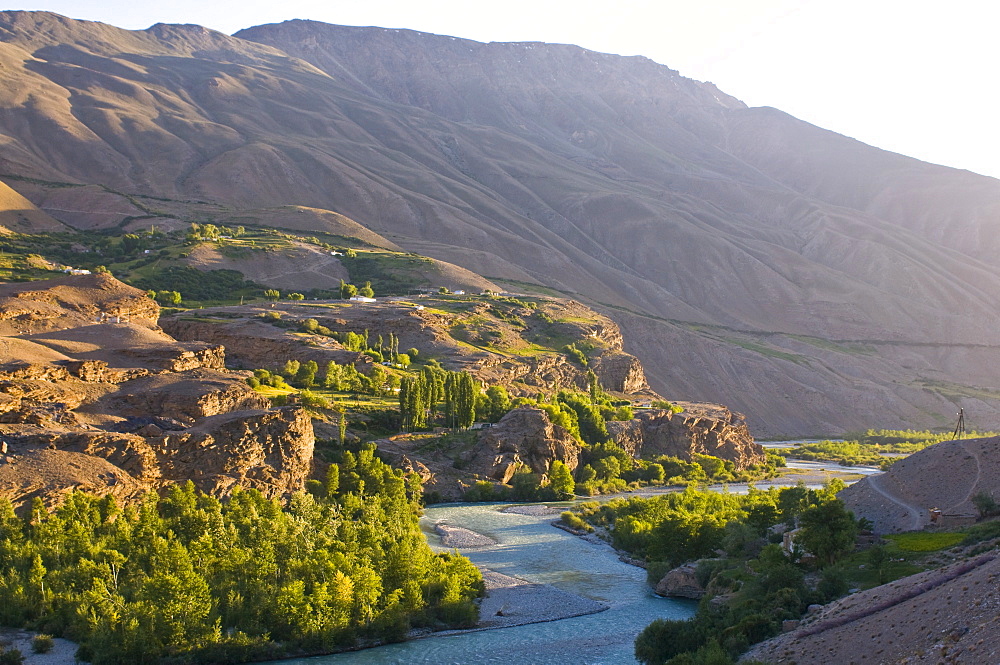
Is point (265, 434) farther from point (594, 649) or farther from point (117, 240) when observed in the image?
point (117, 240)

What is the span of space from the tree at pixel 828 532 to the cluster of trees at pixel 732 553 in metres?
0.05

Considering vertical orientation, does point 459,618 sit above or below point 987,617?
below

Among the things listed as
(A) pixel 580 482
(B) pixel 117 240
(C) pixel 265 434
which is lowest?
(A) pixel 580 482

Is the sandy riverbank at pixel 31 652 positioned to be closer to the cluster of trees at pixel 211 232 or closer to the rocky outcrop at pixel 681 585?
the rocky outcrop at pixel 681 585

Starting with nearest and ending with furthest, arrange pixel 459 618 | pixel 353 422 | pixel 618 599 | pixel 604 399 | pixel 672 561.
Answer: pixel 459 618, pixel 618 599, pixel 672 561, pixel 353 422, pixel 604 399

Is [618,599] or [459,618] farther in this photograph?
[618,599]

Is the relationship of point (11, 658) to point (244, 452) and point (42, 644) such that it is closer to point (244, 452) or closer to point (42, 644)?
point (42, 644)

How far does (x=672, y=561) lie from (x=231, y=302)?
7941 centimetres

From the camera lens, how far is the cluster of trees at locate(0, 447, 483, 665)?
40.1 meters

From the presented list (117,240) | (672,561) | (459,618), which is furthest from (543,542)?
(117,240)

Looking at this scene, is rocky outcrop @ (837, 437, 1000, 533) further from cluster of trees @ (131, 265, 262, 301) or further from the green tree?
cluster of trees @ (131, 265, 262, 301)

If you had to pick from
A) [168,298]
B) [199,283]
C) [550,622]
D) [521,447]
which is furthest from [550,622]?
[199,283]

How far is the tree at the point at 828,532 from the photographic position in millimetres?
47375

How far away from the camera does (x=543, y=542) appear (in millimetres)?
67188
